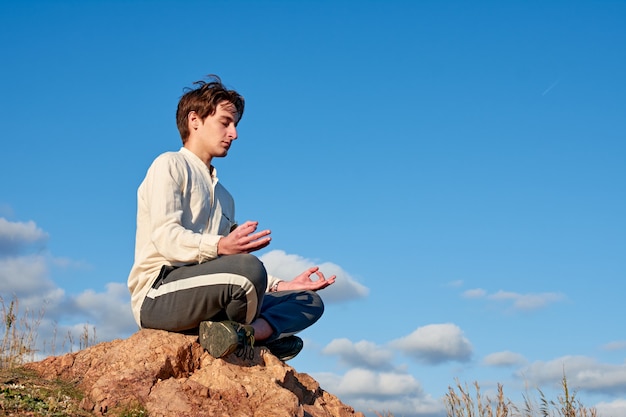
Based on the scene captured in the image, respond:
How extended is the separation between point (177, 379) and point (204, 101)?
2.33 m

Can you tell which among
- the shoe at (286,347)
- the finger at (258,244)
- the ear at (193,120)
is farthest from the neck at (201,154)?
the shoe at (286,347)

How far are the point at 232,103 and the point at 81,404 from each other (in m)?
2.74

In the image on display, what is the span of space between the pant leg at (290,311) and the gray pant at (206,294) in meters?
0.42

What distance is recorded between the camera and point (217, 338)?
558 cm

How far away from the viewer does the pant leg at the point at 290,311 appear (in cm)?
625

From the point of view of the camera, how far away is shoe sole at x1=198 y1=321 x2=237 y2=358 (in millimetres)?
5488

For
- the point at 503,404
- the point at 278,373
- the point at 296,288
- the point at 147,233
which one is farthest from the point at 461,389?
the point at 147,233

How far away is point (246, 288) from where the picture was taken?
550 centimetres

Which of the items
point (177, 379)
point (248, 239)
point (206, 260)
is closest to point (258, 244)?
point (248, 239)

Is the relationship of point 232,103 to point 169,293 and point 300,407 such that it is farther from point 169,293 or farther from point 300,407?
point 300,407

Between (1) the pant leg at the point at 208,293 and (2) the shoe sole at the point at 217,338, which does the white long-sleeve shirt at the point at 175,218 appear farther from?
(2) the shoe sole at the point at 217,338

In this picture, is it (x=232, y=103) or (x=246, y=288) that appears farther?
(x=232, y=103)

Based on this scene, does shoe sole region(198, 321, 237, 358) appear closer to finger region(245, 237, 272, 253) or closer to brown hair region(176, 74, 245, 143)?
finger region(245, 237, 272, 253)

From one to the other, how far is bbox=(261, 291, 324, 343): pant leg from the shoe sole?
62cm
